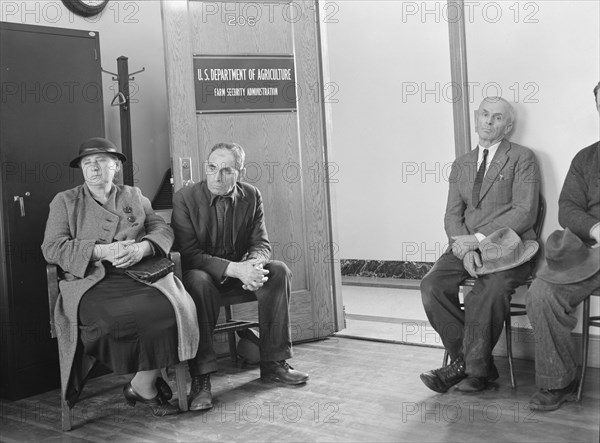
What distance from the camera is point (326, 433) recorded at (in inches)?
113

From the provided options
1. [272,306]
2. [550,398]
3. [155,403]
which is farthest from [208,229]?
[550,398]

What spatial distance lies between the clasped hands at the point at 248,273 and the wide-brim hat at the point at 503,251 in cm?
104

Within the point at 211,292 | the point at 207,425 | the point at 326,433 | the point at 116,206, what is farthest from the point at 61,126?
the point at 326,433

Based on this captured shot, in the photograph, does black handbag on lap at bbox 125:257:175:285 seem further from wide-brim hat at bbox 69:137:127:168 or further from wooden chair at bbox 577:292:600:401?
wooden chair at bbox 577:292:600:401

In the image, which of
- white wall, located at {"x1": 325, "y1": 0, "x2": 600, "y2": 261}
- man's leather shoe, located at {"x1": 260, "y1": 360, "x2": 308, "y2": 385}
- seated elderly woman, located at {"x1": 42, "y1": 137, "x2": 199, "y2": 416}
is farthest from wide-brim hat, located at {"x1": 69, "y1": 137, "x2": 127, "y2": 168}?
white wall, located at {"x1": 325, "y1": 0, "x2": 600, "y2": 261}

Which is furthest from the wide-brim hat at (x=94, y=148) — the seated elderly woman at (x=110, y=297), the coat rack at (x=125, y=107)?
the coat rack at (x=125, y=107)

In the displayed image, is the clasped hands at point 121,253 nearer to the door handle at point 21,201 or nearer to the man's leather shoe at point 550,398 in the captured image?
the door handle at point 21,201

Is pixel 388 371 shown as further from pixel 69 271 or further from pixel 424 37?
pixel 424 37

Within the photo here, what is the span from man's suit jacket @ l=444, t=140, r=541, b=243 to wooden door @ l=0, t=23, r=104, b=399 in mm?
2023

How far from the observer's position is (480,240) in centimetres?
357

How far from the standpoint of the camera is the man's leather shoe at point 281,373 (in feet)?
11.8

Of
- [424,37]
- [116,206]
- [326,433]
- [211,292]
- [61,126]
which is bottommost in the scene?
[326,433]

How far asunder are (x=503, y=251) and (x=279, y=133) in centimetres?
158

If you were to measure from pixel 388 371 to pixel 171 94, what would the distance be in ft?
6.29
